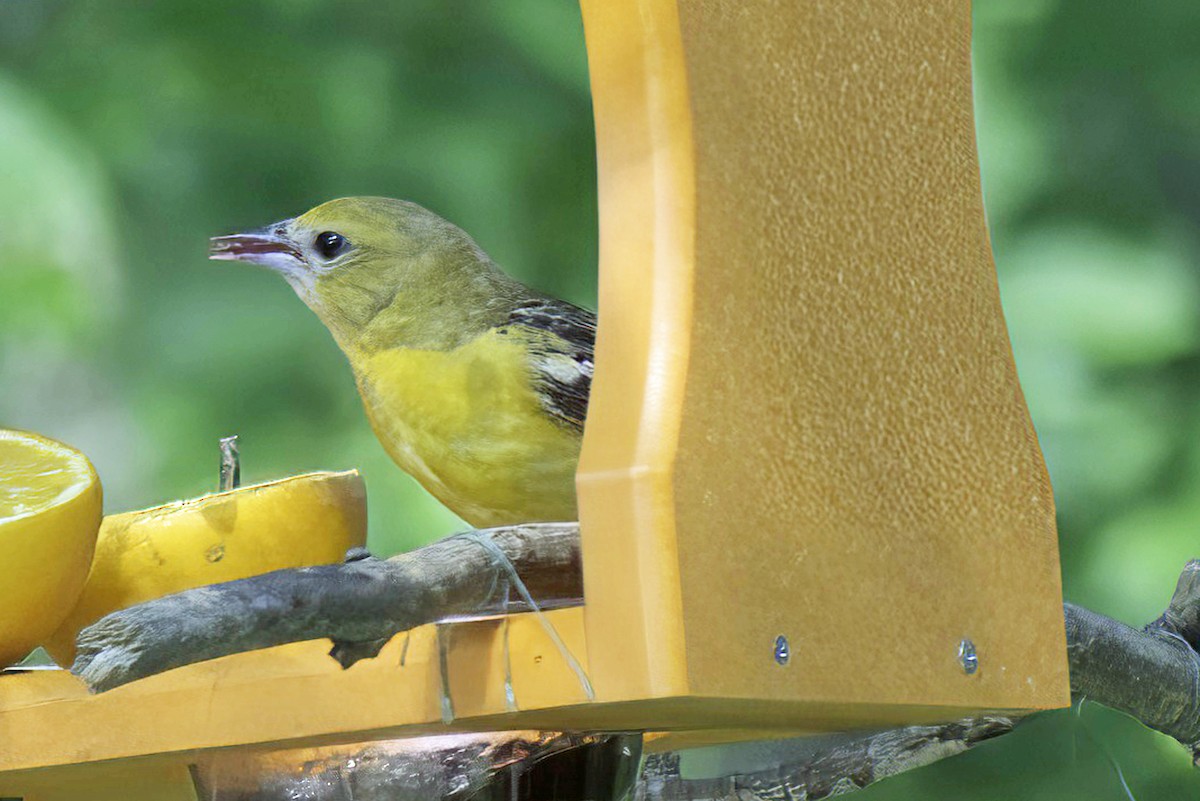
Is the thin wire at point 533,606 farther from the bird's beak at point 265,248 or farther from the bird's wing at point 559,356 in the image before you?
the bird's beak at point 265,248

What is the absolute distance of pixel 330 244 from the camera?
1.20 meters

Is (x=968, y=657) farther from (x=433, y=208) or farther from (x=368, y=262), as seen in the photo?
(x=433, y=208)

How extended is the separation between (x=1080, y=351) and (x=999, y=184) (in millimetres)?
280

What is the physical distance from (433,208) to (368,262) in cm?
127

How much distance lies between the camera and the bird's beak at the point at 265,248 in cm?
120

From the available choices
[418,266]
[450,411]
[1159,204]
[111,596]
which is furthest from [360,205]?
[1159,204]

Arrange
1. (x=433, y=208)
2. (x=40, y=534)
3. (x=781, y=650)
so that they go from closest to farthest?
(x=781, y=650) < (x=40, y=534) < (x=433, y=208)

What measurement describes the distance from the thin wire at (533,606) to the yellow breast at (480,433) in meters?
0.21

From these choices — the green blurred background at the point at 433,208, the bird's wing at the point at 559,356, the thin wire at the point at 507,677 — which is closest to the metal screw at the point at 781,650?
the thin wire at the point at 507,677

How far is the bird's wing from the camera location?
106 cm

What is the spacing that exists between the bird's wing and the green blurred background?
1083 mm

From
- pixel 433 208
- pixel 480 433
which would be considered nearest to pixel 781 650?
pixel 480 433

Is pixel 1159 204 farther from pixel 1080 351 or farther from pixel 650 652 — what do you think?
pixel 650 652

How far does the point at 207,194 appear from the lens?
2535 mm
